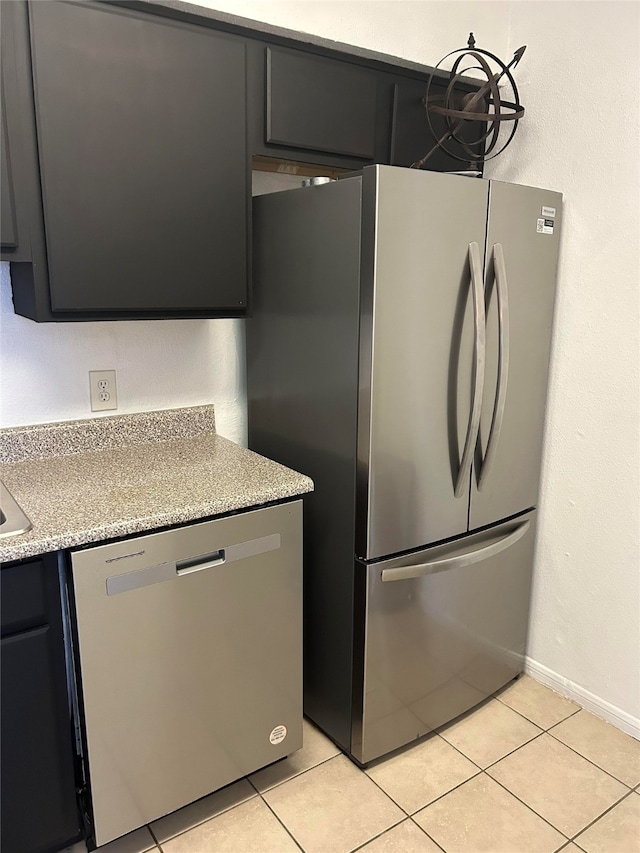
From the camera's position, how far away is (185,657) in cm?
149

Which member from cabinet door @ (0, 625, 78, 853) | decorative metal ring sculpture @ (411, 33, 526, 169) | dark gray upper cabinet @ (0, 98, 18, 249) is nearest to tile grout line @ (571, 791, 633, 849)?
cabinet door @ (0, 625, 78, 853)

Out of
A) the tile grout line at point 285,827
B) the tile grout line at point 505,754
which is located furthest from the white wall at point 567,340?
the tile grout line at point 285,827

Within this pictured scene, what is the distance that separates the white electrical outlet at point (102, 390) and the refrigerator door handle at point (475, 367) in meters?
1.02

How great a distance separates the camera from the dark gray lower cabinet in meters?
1.29

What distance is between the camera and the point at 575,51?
191 cm

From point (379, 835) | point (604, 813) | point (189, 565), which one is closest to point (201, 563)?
point (189, 565)

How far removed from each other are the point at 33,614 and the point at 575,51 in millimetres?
2095

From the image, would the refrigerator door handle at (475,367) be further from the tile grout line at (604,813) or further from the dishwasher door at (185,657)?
the tile grout line at (604,813)

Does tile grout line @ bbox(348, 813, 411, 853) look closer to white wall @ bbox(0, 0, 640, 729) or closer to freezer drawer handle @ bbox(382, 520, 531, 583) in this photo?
freezer drawer handle @ bbox(382, 520, 531, 583)

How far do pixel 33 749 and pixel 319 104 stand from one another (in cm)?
175

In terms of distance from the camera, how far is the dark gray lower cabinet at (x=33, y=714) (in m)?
1.29

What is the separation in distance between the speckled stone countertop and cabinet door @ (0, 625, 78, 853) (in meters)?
0.23

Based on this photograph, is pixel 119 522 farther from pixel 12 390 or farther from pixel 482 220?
pixel 482 220

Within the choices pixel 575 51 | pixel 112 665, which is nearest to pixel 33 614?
pixel 112 665
